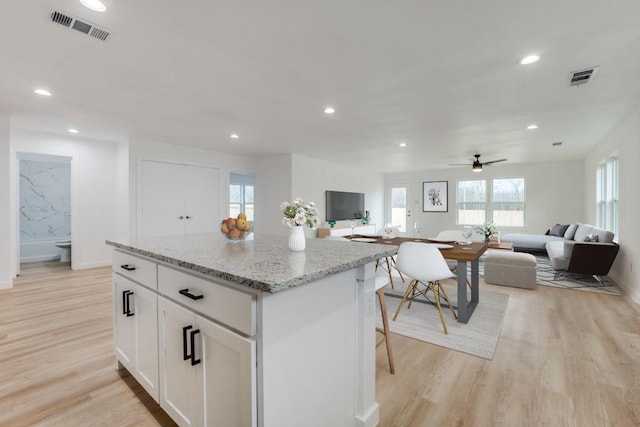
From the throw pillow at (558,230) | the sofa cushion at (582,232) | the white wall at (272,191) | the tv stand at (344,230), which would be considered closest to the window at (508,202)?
the throw pillow at (558,230)

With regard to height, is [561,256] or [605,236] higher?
[605,236]

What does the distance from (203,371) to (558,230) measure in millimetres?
8428

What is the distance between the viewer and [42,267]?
578 cm

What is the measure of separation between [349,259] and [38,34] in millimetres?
2611

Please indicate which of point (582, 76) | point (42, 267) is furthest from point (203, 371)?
point (42, 267)

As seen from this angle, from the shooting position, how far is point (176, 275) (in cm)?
147

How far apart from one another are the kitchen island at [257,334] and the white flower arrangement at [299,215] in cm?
17

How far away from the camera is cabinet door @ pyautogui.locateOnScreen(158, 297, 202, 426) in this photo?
1365mm

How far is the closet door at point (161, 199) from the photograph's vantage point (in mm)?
5414

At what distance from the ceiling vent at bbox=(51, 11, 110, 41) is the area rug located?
3235 mm

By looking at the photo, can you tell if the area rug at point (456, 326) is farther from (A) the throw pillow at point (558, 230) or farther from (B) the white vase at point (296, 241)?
(A) the throw pillow at point (558, 230)

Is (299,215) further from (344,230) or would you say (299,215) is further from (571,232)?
(571,232)

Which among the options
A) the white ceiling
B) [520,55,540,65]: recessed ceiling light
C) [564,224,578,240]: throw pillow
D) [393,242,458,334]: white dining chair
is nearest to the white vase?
the white ceiling

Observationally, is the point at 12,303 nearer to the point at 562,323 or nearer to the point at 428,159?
the point at 562,323
